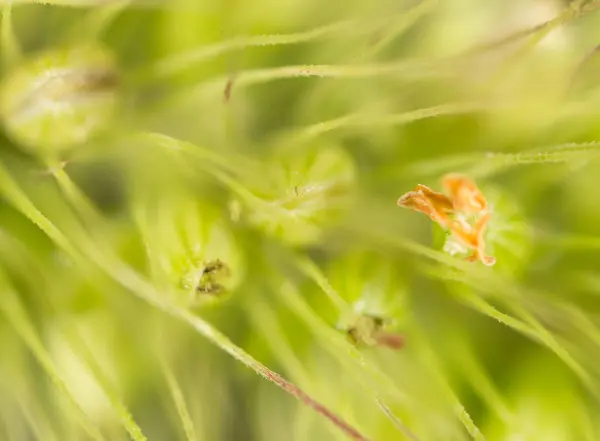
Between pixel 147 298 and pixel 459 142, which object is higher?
pixel 459 142

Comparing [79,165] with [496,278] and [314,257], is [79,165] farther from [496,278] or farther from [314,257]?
[496,278]

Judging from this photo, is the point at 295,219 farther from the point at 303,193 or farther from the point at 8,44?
the point at 8,44

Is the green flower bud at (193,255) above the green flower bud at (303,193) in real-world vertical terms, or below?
below

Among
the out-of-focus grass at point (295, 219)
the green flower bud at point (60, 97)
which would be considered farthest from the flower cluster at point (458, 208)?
the green flower bud at point (60, 97)

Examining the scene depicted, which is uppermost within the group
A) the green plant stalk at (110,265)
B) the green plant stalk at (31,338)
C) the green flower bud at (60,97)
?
the green flower bud at (60,97)

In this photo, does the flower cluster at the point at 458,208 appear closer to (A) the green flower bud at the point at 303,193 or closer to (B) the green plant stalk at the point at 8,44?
(A) the green flower bud at the point at 303,193

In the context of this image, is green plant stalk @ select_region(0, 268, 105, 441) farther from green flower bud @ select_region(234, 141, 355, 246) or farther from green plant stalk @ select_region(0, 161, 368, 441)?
green flower bud @ select_region(234, 141, 355, 246)

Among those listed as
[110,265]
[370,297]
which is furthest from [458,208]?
[110,265]

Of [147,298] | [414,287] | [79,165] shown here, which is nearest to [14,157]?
[79,165]
